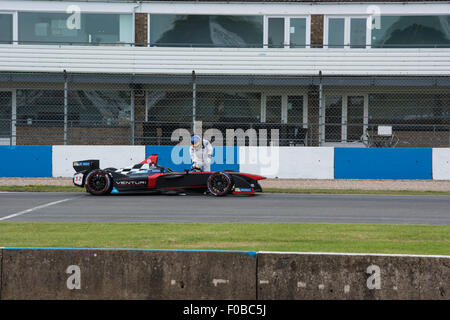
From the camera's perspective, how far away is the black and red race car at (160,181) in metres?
14.5

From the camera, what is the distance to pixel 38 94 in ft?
78.5

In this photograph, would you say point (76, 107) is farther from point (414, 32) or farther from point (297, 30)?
point (414, 32)

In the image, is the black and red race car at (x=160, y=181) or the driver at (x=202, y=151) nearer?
the black and red race car at (x=160, y=181)

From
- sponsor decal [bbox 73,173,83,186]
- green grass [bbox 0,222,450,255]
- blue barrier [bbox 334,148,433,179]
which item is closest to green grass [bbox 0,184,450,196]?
sponsor decal [bbox 73,173,83,186]

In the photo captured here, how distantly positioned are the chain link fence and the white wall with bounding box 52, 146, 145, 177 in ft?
9.63

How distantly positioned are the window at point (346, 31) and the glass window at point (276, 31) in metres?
1.74

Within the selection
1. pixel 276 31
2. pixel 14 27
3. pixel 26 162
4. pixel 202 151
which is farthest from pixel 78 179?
pixel 276 31

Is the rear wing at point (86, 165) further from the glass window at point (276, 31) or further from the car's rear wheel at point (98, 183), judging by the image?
the glass window at point (276, 31)

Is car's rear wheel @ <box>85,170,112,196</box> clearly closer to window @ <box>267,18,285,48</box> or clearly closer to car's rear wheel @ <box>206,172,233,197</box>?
car's rear wheel @ <box>206,172,233,197</box>

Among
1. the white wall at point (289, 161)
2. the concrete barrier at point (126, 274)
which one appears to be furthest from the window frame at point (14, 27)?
the concrete barrier at point (126, 274)

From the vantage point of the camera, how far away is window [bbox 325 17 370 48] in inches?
949

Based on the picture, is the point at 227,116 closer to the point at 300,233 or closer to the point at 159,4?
the point at 159,4

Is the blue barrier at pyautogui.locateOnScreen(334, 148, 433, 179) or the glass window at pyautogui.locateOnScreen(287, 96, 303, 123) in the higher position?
the glass window at pyautogui.locateOnScreen(287, 96, 303, 123)

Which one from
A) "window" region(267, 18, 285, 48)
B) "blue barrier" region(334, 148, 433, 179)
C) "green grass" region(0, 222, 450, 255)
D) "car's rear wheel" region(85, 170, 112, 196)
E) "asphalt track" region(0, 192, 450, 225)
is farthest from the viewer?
"window" region(267, 18, 285, 48)
